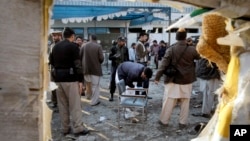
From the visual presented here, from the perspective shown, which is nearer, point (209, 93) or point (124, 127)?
point (124, 127)

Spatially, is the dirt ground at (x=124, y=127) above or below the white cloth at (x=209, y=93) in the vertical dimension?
below

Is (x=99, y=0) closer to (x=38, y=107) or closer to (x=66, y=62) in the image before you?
(x=66, y=62)

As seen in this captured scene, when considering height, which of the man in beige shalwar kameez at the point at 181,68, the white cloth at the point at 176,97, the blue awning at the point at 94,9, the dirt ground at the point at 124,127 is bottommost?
the dirt ground at the point at 124,127

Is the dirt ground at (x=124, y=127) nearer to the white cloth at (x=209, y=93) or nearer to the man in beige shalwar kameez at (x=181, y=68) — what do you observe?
the white cloth at (x=209, y=93)

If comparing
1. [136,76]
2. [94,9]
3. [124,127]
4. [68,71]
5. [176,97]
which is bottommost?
[124,127]

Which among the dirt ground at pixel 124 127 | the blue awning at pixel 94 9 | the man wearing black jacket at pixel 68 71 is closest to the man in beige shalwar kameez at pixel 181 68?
the dirt ground at pixel 124 127

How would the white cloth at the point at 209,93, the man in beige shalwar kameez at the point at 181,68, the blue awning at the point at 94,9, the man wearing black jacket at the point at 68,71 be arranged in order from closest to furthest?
the man wearing black jacket at the point at 68,71 → the man in beige shalwar kameez at the point at 181,68 → the white cloth at the point at 209,93 → the blue awning at the point at 94,9

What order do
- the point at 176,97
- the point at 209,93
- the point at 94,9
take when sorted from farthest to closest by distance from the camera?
the point at 94,9 < the point at 209,93 < the point at 176,97

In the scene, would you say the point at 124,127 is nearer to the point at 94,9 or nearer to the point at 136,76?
the point at 136,76

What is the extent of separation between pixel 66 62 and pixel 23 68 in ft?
15.6

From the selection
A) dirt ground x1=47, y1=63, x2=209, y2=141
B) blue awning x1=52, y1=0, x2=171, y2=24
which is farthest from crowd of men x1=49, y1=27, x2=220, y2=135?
blue awning x1=52, y1=0, x2=171, y2=24

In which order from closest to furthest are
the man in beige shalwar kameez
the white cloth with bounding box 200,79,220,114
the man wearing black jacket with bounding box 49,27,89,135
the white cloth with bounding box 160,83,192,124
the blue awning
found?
the man wearing black jacket with bounding box 49,27,89,135
the man in beige shalwar kameez
the white cloth with bounding box 160,83,192,124
the white cloth with bounding box 200,79,220,114
the blue awning

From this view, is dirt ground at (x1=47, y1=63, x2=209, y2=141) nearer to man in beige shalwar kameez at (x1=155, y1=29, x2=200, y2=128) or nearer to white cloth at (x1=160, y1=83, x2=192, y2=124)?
white cloth at (x1=160, y1=83, x2=192, y2=124)

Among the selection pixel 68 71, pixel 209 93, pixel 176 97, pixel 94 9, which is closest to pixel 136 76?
pixel 176 97
